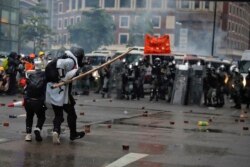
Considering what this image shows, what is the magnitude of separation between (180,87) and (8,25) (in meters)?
32.8

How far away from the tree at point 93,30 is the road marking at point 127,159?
49.6m

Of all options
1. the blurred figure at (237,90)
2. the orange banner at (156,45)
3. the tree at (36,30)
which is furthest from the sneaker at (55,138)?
the tree at (36,30)

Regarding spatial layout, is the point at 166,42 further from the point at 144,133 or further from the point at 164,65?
the point at 144,133

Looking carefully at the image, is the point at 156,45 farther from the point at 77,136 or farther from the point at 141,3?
the point at 141,3

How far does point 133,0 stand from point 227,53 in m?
34.7

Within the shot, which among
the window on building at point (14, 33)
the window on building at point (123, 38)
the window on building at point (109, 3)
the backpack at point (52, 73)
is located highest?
the window on building at point (109, 3)

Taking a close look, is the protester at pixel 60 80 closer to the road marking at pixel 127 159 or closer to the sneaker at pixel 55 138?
the sneaker at pixel 55 138

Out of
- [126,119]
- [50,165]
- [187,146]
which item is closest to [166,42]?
[126,119]

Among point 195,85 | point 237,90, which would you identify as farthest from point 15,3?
point 237,90

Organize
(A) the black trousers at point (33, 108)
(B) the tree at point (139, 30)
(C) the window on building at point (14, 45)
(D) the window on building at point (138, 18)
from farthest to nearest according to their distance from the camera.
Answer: (B) the tree at point (139, 30)
(D) the window on building at point (138, 18)
(C) the window on building at point (14, 45)
(A) the black trousers at point (33, 108)

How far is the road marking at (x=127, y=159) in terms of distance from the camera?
7414 mm

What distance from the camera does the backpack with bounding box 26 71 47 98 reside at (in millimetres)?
9211

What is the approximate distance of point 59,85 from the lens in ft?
29.2

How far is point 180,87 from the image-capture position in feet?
69.0
